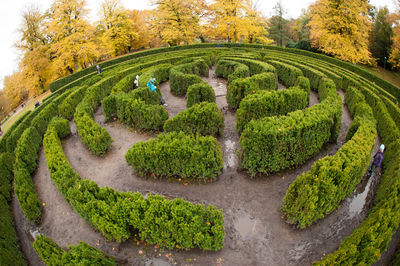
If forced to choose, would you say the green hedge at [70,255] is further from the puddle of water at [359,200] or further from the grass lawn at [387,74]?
the grass lawn at [387,74]

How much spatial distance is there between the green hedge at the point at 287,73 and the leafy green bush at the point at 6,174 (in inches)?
855

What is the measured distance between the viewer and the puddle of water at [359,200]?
943 centimetres

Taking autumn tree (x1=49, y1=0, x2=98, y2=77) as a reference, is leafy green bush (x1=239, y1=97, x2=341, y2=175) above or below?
below

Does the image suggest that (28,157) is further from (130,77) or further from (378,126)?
(378,126)

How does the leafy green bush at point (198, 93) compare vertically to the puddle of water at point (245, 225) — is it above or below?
above

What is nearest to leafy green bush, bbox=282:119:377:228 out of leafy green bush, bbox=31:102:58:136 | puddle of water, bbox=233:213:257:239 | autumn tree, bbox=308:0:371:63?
puddle of water, bbox=233:213:257:239

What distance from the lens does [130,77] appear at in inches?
878

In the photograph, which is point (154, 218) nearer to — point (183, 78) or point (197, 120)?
point (197, 120)

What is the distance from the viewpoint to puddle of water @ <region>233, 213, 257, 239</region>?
8866 millimetres

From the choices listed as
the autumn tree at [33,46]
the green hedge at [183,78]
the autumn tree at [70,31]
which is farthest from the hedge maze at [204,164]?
the autumn tree at [33,46]

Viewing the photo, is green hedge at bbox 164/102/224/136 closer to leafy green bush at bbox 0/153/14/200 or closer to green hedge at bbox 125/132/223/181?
green hedge at bbox 125/132/223/181

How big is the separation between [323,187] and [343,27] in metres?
27.0

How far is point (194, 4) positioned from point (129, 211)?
3902cm

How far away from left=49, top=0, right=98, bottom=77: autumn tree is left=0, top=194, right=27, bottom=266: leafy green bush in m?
26.7
